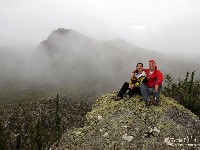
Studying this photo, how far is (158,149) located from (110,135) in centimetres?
171

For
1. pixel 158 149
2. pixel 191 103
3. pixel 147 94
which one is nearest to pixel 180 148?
pixel 158 149

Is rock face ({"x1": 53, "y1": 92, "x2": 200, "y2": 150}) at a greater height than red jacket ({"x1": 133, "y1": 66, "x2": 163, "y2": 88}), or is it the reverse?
red jacket ({"x1": 133, "y1": 66, "x2": 163, "y2": 88})

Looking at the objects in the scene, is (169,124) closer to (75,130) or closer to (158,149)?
(158,149)

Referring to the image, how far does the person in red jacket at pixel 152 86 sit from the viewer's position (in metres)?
13.1

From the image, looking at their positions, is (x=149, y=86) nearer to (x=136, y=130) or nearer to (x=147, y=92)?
(x=147, y=92)

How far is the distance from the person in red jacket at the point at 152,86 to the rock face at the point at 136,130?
0.29 metres

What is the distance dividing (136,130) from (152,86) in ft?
9.52

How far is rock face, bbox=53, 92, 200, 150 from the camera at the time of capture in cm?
1123

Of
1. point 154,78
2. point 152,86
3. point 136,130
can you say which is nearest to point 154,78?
point 154,78

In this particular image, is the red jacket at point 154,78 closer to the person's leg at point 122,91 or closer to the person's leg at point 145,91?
the person's leg at point 145,91

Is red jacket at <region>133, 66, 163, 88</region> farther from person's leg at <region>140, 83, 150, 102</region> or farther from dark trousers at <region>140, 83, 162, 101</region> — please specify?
person's leg at <region>140, 83, 150, 102</region>

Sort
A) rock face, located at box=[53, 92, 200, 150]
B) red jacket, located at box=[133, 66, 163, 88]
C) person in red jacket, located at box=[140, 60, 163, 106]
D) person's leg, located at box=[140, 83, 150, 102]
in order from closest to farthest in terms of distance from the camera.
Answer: rock face, located at box=[53, 92, 200, 150]
person in red jacket, located at box=[140, 60, 163, 106]
person's leg, located at box=[140, 83, 150, 102]
red jacket, located at box=[133, 66, 163, 88]

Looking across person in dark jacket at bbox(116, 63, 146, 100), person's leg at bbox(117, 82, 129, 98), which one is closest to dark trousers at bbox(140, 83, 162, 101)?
person in dark jacket at bbox(116, 63, 146, 100)

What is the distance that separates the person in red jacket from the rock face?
29 centimetres
